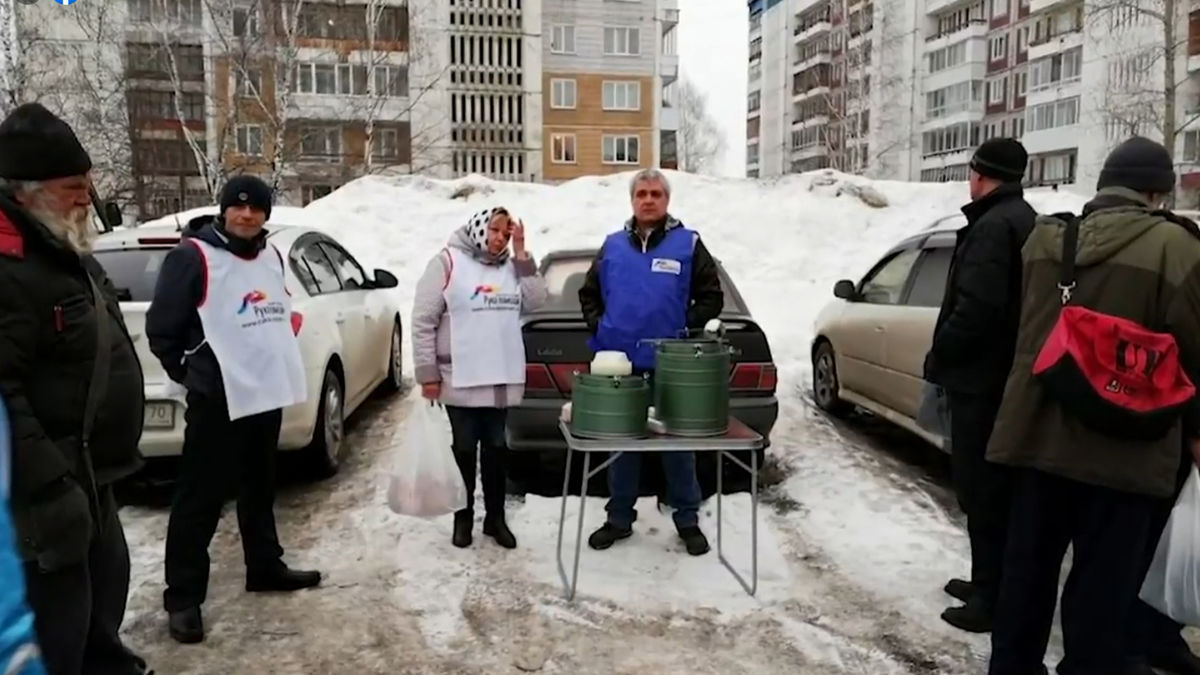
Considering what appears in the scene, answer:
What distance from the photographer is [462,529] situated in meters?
4.71

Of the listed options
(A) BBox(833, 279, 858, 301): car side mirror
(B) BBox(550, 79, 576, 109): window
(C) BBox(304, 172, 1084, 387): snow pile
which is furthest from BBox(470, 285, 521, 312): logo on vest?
(B) BBox(550, 79, 576, 109): window

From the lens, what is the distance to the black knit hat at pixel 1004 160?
3.72 meters

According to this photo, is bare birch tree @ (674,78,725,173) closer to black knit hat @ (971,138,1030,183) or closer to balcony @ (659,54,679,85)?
balcony @ (659,54,679,85)

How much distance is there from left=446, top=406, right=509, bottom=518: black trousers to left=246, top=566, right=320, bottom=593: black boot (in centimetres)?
88

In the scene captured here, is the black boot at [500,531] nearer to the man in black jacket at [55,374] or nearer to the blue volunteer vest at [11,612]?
the man in black jacket at [55,374]

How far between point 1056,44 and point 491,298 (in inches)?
1988

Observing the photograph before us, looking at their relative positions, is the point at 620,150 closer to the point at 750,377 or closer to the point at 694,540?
the point at 750,377

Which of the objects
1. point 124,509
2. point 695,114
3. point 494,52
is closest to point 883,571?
point 124,509

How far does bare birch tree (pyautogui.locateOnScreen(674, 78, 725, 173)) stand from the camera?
2926 inches

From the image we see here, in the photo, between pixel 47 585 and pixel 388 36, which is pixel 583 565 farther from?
pixel 388 36

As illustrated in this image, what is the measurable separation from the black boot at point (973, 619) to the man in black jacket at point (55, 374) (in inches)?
128

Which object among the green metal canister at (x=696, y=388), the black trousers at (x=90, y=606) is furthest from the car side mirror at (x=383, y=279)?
the black trousers at (x=90, y=606)

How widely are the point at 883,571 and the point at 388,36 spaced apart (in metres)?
37.0

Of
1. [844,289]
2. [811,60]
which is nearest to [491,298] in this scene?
[844,289]
